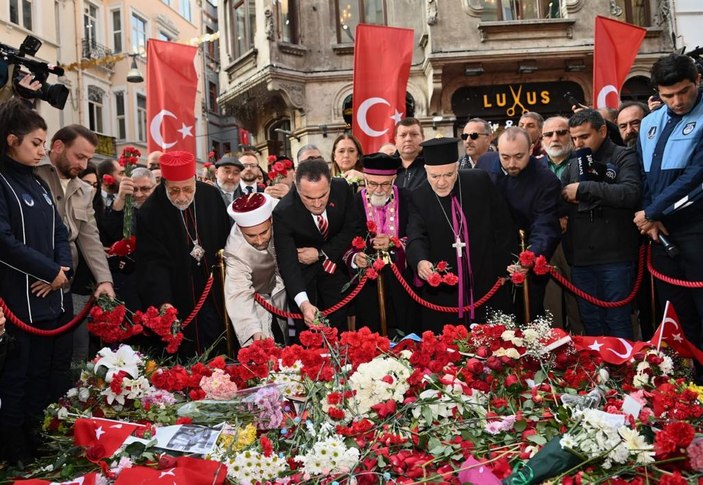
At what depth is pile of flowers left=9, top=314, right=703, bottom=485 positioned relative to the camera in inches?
86.9

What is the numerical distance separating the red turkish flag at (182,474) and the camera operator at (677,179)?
123 inches

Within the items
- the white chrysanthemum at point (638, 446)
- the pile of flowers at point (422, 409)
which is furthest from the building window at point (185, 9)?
the white chrysanthemum at point (638, 446)

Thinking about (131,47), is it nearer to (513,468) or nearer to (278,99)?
(278,99)

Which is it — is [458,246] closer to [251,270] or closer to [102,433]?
[251,270]

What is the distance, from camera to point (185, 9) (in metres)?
30.0

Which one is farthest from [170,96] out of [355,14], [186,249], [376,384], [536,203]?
[355,14]

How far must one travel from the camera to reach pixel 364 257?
433 centimetres

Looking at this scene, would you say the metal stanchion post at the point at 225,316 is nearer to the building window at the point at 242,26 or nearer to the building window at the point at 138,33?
the building window at the point at 242,26

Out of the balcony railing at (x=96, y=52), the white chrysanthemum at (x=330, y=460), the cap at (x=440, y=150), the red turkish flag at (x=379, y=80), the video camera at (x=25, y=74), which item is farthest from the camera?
the balcony railing at (x=96, y=52)

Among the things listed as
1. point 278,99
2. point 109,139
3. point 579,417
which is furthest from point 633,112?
point 109,139

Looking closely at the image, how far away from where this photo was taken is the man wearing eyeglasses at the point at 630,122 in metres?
5.14

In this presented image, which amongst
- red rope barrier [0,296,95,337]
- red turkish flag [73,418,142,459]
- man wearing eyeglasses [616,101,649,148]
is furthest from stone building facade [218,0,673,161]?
red turkish flag [73,418,142,459]

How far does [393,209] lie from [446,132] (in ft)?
33.8

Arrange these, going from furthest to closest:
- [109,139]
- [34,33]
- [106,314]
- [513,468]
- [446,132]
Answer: [109,139] < [34,33] < [446,132] < [106,314] < [513,468]
